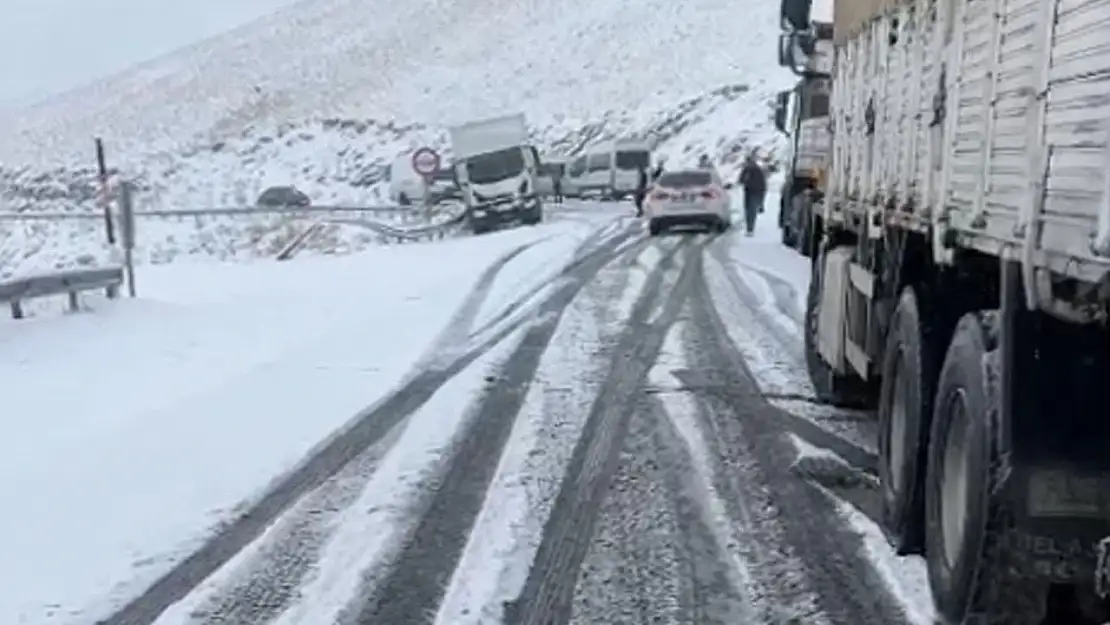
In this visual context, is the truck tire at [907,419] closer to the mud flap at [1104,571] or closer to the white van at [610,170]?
the mud flap at [1104,571]

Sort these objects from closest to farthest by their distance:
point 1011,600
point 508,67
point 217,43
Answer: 1. point 1011,600
2. point 508,67
3. point 217,43

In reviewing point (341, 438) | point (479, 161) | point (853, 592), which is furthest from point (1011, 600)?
point (479, 161)

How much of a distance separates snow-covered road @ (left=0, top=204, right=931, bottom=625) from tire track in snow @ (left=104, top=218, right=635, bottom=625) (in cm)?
2

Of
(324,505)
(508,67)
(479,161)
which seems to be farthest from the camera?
(508,67)

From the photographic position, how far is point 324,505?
7590mm

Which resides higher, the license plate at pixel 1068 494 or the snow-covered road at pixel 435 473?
the license plate at pixel 1068 494

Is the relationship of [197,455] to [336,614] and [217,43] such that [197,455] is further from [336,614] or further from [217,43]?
[217,43]

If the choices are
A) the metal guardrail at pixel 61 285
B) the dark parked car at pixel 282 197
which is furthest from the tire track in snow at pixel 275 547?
the dark parked car at pixel 282 197

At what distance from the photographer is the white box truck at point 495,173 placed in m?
35.6

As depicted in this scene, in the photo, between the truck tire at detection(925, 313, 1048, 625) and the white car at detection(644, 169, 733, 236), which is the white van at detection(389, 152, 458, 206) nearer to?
the white car at detection(644, 169, 733, 236)

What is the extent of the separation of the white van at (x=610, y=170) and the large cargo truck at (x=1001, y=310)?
43.0 meters

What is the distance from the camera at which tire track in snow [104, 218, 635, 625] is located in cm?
584

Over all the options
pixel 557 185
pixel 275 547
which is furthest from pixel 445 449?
pixel 557 185

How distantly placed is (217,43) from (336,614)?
114987 mm
